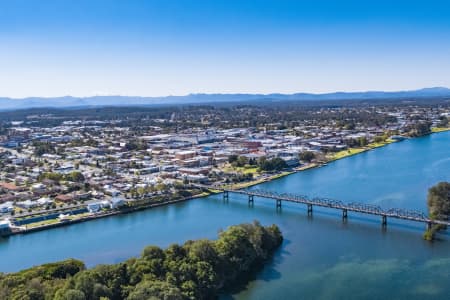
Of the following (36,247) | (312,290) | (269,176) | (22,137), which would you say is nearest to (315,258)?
(312,290)

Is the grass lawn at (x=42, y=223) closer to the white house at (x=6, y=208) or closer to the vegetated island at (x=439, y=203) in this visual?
the white house at (x=6, y=208)

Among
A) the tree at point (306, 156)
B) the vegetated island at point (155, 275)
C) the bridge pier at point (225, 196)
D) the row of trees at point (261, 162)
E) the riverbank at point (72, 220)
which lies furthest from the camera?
the tree at point (306, 156)

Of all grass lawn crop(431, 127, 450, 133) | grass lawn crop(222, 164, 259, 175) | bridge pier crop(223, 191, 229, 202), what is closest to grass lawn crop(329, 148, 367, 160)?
grass lawn crop(222, 164, 259, 175)

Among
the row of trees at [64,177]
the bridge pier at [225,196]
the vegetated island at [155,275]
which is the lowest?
the bridge pier at [225,196]

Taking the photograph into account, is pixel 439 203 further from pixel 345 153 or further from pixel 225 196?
pixel 345 153

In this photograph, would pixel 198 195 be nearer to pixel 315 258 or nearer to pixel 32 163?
pixel 315 258

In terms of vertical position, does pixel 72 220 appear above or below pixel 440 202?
below

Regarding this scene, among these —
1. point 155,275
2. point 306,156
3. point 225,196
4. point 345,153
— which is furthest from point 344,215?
point 345,153

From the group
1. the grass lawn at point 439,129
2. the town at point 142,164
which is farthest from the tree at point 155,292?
the grass lawn at point 439,129
